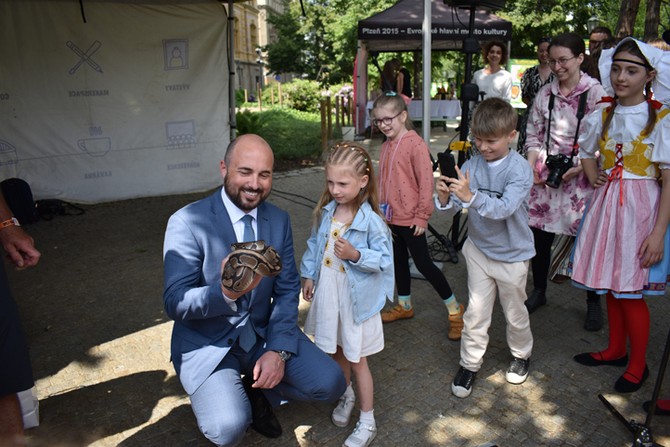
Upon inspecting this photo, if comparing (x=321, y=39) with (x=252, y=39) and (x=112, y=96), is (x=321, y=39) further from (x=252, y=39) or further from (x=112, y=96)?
(x=112, y=96)

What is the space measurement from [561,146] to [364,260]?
2.06 meters

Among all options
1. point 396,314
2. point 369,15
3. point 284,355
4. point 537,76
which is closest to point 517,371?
point 396,314

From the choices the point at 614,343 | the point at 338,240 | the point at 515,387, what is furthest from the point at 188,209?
the point at 614,343

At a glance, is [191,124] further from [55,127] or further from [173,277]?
[173,277]

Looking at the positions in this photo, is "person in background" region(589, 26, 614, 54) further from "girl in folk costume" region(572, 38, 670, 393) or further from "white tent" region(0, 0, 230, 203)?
"white tent" region(0, 0, 230, 203)

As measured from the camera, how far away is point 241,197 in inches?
101

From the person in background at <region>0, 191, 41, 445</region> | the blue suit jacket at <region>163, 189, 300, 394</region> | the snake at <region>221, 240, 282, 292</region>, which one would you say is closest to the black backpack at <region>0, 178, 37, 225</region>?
the person in background at <region>0, 191, 41, 445</region>

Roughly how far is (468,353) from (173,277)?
1.75 metres

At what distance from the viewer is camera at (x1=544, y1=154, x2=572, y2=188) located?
3781 millimetres

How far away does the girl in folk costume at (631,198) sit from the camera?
2.82 m

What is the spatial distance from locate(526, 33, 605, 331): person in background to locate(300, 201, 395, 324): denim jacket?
1.69 m

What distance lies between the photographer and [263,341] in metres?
2.77

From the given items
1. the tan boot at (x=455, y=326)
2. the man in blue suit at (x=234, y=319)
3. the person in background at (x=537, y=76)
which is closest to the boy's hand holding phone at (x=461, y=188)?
the man in blue suit at (x=234, y=319)

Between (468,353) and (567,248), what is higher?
(567,248)
